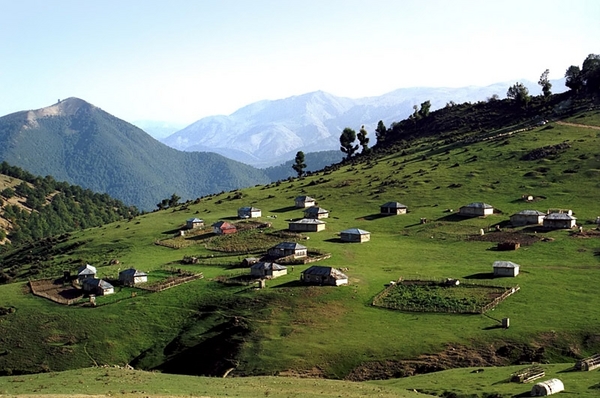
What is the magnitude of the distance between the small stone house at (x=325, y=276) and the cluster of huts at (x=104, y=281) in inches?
1032

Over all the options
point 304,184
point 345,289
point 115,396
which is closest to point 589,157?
point 304,184

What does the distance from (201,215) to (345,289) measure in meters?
76.9

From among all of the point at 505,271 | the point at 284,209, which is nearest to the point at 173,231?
the point at 284,209

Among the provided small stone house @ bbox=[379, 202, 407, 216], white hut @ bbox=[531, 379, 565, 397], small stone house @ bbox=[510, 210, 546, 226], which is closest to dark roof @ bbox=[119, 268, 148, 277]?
small stone house @ bbox=[379, 202, 407, 216]

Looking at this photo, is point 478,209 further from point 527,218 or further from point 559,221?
point 559,221

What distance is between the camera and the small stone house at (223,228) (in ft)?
455

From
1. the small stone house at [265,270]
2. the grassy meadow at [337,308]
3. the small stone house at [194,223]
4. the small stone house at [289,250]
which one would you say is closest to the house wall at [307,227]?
the grassy meadow at [337,308]

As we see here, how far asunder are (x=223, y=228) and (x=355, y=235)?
97.7 feet

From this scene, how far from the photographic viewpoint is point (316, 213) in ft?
485

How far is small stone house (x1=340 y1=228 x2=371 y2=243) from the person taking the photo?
125562 millimetres

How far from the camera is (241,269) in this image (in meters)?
109

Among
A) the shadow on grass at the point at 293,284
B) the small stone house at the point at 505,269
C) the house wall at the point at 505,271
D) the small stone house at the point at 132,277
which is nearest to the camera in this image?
the shadow on grass at the point at 293,284

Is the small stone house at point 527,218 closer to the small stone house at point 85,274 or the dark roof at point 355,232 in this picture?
the dark roof at point 355,232

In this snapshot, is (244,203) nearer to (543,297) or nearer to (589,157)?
(589,157)
